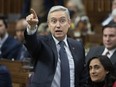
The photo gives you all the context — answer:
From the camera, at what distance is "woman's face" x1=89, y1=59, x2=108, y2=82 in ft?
11.0

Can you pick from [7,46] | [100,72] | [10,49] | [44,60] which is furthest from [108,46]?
[7,46]

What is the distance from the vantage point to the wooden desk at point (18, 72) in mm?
4320

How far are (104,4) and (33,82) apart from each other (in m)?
5.95

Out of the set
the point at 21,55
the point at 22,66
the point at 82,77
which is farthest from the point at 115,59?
the point at 21,55

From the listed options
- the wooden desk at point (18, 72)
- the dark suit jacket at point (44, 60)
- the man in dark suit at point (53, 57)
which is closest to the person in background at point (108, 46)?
the wooden desk at point (18, 72)

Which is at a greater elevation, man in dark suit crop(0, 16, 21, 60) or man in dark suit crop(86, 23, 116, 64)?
man in dark suit crop(86, 23, 116, 64)

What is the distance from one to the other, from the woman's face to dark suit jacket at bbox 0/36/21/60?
2.29 meters

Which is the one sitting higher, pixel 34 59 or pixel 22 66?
pixel 34 59

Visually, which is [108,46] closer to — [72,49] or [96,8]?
[72,49]

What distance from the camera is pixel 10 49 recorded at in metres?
5.59

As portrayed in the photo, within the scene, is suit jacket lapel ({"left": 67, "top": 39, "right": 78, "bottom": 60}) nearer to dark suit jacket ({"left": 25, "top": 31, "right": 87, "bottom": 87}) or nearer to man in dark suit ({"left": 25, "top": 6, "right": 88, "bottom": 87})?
man in dark suit ({"left": 25, "top": 6, "right": 88, "bottom": 87})

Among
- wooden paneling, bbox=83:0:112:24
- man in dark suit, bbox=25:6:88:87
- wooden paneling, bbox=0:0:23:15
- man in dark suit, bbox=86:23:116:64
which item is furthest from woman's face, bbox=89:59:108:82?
wooden paneling, bbox=0:0:23:15

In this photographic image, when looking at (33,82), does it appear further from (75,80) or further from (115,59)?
(115,59)

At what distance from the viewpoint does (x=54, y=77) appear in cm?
313
